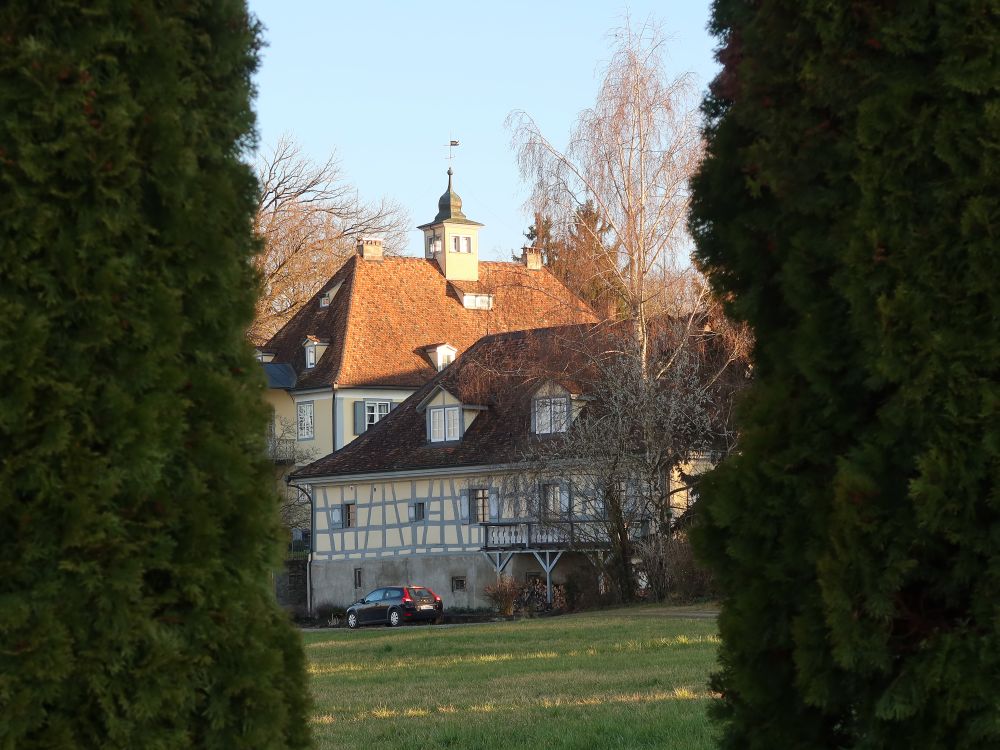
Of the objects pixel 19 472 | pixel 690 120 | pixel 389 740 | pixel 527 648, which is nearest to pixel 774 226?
pixel 19 472

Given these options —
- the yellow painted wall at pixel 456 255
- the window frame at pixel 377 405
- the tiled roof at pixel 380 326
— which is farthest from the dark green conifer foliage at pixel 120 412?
the yellow painted wall at pixel 456 255

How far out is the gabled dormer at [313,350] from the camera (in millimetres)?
56219

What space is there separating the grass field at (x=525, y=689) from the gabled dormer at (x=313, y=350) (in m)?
31.2

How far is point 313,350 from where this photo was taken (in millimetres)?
56500

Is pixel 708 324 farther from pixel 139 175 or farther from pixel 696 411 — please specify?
pixel 139 175

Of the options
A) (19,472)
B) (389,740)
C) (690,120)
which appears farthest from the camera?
(690,120)

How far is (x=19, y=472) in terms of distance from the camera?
4.20 meters

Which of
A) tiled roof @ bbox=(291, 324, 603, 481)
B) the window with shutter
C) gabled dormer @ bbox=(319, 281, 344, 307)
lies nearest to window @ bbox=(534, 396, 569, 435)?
tiled roof @ bbox=(291, 324, 603, 481)

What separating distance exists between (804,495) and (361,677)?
13.4 m

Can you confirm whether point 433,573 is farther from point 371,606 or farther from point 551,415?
point 551,415

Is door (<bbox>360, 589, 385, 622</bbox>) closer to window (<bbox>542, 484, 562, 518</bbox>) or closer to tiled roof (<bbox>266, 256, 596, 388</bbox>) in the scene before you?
window (<bbox>542, 484, 562, 518</bbox>)

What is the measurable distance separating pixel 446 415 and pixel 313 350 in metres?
13.9

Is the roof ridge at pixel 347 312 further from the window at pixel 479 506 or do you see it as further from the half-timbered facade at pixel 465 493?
the window at pixel 479 506

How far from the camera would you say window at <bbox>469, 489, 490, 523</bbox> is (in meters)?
43.5
